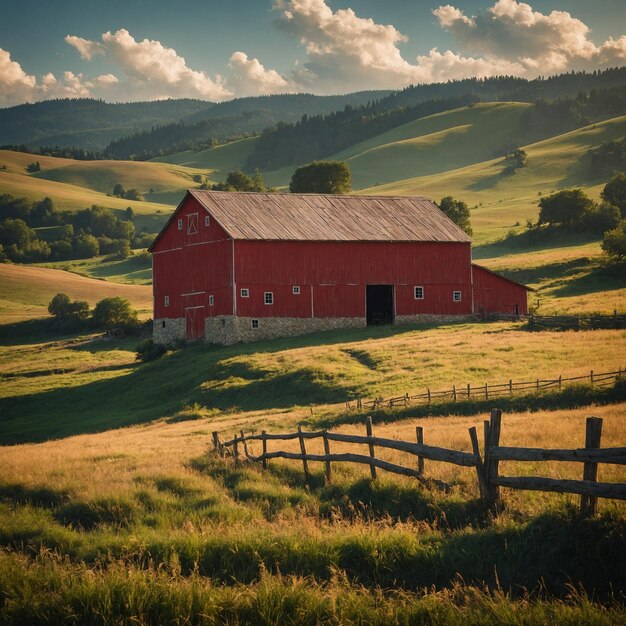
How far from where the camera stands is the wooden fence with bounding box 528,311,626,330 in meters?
45.2

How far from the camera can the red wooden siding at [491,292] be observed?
192ft

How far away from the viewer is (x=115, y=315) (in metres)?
72.3

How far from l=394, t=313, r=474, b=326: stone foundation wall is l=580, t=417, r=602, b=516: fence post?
149ft

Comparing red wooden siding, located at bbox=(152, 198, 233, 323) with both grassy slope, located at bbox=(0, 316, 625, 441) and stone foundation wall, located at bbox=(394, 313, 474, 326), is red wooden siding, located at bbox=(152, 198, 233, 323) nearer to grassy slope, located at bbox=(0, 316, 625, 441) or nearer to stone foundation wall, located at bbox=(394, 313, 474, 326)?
grassy slope, located at bbox=(0, 316, 625, 441)

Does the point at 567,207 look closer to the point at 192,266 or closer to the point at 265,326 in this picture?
the point at 265,326

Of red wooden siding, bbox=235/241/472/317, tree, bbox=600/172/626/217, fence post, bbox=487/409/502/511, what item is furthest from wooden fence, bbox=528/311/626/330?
tree, bbox=600/172/626/217

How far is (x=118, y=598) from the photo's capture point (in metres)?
10.2

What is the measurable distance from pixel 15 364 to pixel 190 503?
155ft

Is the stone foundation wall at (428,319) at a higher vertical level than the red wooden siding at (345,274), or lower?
lower

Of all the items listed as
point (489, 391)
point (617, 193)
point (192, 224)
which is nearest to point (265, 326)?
point (192, 224)

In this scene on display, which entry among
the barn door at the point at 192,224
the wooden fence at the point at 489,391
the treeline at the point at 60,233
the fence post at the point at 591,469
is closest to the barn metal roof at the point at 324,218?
the barn door at the point at 192,224

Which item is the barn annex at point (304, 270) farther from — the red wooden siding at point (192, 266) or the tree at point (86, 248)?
the tree at point (86, 248)

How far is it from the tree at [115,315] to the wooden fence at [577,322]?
34.6 meters

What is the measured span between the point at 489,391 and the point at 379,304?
89.7 feet
